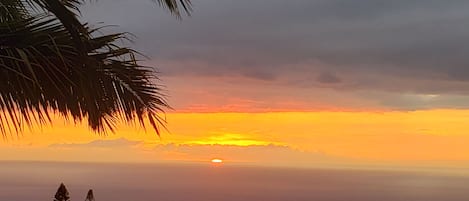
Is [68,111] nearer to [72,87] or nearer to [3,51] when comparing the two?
[72,87]

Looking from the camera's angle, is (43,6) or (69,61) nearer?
(43,6)

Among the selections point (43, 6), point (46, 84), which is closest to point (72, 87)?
point (46, 84)

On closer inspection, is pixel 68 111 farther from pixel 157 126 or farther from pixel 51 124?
pixel 157 126

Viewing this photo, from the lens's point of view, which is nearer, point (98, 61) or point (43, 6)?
point (43, 6)

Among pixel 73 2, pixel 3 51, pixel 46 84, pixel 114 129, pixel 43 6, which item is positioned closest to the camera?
pixel 43 6

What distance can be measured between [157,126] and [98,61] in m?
0.61

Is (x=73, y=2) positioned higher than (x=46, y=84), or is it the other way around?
(x=73, y=2)

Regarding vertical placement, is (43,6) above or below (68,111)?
above

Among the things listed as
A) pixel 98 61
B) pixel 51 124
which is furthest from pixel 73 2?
pixel 51 124

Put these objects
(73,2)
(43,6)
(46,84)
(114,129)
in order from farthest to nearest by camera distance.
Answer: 1. (114,129)
2. (73,2)
3. (46,84)
4. (43,6)

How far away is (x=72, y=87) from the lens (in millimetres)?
4500

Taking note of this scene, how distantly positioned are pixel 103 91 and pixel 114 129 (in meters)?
0.54

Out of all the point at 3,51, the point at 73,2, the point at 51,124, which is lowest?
the point at 51,124

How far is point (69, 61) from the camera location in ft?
14.1
